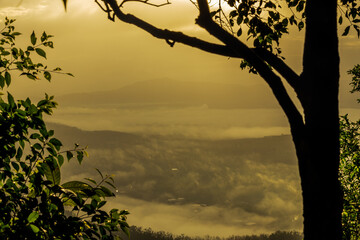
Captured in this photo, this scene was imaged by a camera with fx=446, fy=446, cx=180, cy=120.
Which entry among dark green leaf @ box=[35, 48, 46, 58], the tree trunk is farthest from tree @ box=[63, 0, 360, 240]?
dark green leaf @ box=[35, 48, 46, 58]

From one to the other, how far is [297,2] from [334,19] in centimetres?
480

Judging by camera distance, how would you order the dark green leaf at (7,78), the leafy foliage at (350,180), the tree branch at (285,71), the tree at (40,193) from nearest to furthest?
the tree at (40,193)
the dark green leaf at (7,78)
the tree branch at (285,71)
the leafy foliage at (350,180)

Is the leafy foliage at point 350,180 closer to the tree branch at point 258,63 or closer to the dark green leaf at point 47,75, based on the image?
the tree branch at point 258,63

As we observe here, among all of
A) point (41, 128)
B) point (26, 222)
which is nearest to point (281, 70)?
point (41, 128)

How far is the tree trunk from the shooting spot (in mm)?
5805

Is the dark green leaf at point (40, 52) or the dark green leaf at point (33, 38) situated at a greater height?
the dark green leaf at point (33, 38)

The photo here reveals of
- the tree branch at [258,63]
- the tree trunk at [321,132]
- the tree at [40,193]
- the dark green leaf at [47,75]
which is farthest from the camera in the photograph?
the dark green leaf at [47,75]

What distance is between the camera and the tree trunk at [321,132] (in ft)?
19.0

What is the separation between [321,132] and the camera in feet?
19.2

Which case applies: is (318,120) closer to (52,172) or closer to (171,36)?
(171,36)

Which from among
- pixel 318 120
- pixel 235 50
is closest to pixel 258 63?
Answer: pixel 235 50

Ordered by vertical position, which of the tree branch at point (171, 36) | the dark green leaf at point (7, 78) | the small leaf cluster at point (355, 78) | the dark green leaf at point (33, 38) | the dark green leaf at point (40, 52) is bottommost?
the dark green leaf at point (7, 78)

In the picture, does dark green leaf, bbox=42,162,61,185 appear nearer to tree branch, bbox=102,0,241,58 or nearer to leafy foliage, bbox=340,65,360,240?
tree branch, bbox=102,0,241,58

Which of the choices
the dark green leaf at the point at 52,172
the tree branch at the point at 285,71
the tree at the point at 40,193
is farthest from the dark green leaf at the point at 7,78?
the tree branch at the point at 285,71
